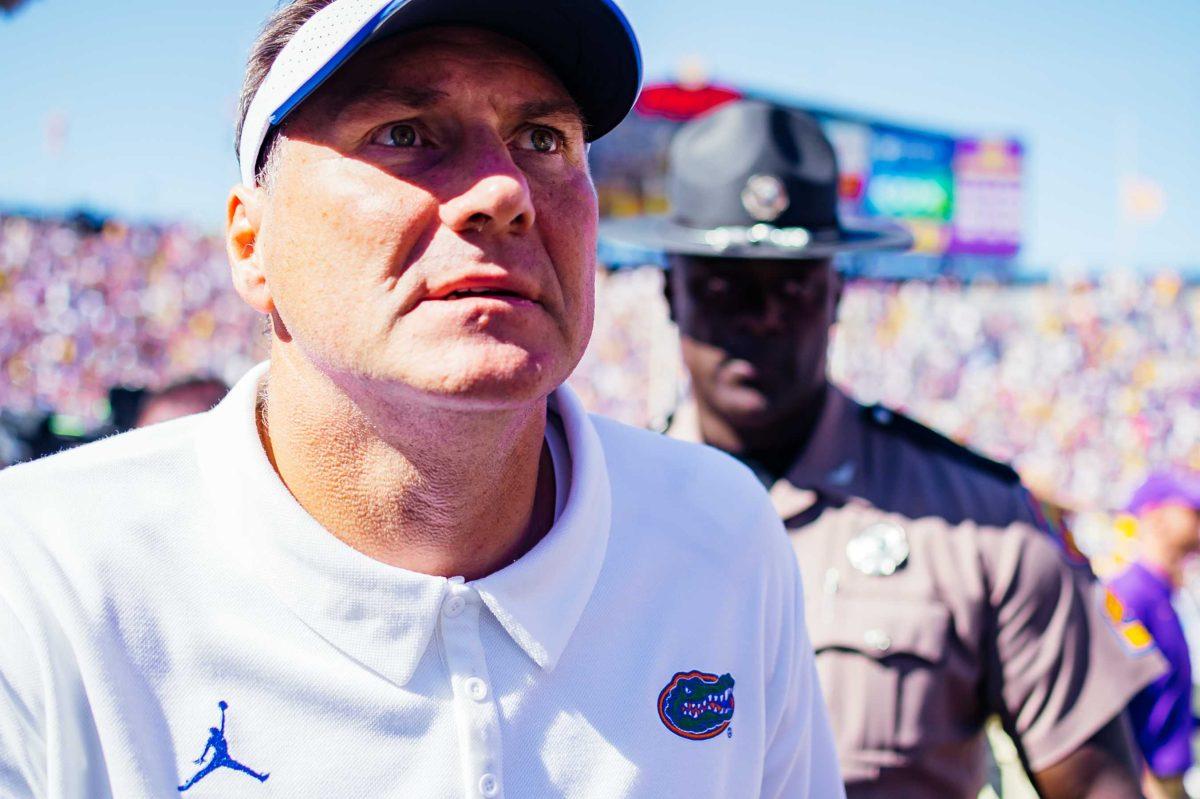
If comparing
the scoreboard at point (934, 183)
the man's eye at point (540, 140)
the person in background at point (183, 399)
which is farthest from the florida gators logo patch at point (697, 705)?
Result: the scoreboard at point (934, 183)

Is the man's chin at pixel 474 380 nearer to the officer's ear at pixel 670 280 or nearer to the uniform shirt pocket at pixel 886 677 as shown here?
the uniform shirt pocket at pixel 886 677

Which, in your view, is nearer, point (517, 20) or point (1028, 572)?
point (517, 20)

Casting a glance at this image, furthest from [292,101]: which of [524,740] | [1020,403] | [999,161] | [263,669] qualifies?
[999,161]

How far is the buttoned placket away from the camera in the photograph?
1350mm

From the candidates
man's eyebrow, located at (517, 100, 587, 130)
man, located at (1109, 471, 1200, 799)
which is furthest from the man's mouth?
man, located at (1109, 471, 1200, 799)

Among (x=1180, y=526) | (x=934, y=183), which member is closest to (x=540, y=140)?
(x=1180, y=526)

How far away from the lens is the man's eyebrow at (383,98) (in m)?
1.42

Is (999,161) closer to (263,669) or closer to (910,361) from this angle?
(910,361)

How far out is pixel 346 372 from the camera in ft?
Result: 4.71

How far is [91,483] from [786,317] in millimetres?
1961

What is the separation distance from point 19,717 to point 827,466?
2.08 meters

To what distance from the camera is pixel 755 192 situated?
10.5 feet

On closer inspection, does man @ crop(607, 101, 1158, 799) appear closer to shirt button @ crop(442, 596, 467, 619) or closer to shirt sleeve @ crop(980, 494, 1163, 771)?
shirt sleeve @ crop(980, 494, 1163, 771)

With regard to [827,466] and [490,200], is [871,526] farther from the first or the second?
[490,200]
